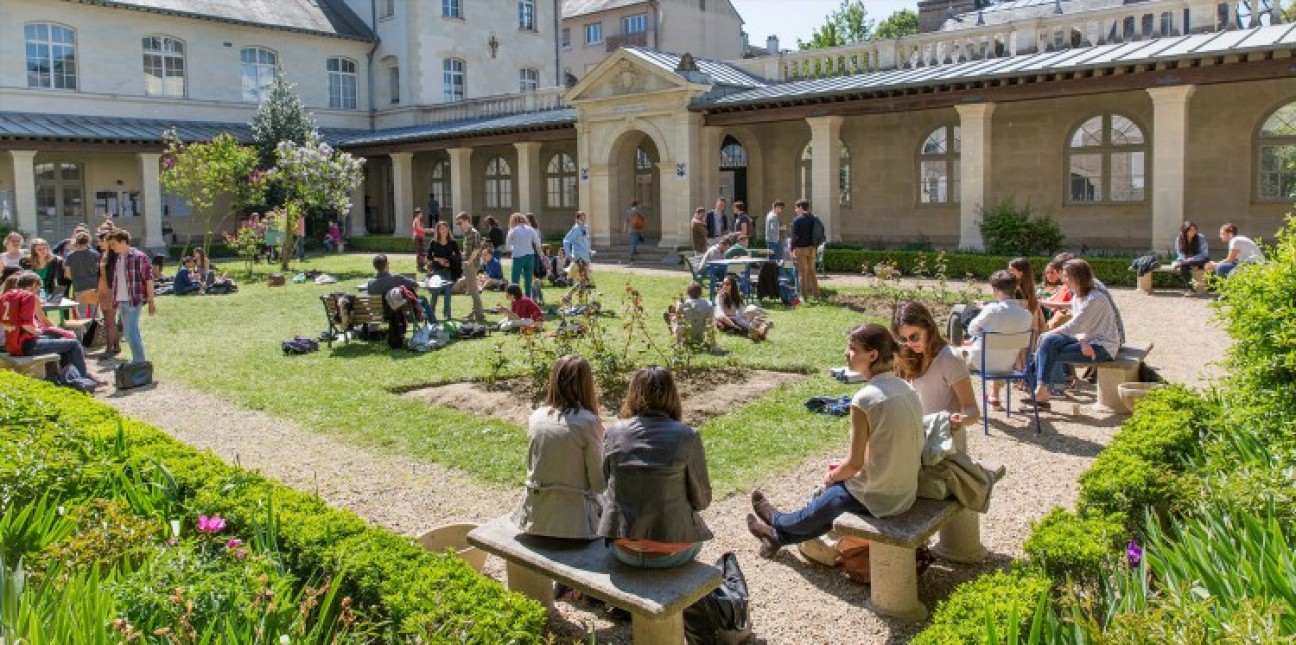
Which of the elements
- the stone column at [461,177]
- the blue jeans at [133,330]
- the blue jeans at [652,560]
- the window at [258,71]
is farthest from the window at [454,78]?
the blue jeans at [652,560]

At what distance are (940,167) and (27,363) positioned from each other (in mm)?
20009

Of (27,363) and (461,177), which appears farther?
(461,177)

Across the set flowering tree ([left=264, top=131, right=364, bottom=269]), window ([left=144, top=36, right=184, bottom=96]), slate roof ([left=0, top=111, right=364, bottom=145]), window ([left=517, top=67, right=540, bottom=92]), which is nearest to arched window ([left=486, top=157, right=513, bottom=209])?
window ([left=517, top=67, right=540, bottom=92])

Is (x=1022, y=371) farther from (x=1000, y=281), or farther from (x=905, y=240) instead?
(x=905, y=240)

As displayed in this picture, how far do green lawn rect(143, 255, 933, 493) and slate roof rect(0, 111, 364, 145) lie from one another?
13879mm

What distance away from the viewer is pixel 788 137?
27.3 meters

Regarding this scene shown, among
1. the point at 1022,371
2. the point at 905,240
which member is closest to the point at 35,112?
the point at 905,240

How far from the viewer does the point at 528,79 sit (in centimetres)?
4259

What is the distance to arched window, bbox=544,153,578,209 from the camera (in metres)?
33.1

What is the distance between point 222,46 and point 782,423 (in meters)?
32.9

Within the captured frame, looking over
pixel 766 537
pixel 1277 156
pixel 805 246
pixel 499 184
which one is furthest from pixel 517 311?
pixel 499 184

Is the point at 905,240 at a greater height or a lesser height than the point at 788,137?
lesser

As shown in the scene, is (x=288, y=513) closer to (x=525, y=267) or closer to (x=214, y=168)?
(x=525, y=267)

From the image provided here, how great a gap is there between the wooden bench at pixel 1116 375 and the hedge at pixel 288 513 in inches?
253
